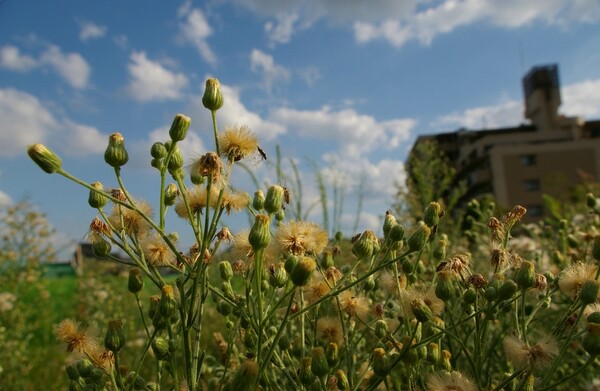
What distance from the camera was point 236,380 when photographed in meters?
0.83

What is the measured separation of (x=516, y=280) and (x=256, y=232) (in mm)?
598

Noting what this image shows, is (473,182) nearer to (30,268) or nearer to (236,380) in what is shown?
(30,268)

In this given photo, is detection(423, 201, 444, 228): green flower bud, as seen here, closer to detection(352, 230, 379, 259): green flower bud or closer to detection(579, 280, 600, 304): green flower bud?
detection(352, 230, 379, 259): green flower bud

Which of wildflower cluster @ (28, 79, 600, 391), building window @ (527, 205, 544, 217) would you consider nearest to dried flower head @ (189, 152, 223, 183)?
wildflower cluster @ (28, 79, 600, 391)

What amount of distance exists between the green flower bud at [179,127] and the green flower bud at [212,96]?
76mm

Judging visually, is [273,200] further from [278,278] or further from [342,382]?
[342,382]

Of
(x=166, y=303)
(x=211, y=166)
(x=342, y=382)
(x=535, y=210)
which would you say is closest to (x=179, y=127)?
(x=211, y=166)

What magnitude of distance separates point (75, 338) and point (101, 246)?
23 centimetres

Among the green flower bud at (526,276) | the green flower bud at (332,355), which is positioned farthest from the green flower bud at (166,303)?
the green flower bud at (526,276)

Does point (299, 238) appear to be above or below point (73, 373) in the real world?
above

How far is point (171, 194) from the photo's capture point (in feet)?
4.20

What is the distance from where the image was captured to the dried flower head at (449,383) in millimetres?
1065

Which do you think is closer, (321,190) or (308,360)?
(308,360)

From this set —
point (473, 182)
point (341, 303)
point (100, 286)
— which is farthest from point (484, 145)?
point (341, 303)
